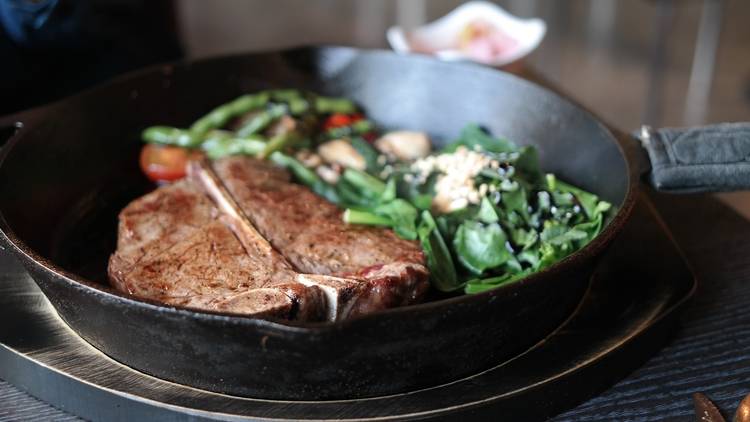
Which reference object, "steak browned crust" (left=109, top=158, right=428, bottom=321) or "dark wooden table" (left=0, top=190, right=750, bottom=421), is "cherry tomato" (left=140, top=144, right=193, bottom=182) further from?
"dark wooden table" (left=0, top=190, right=750, bottom=421)

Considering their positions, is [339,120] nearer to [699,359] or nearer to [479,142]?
[479,142]

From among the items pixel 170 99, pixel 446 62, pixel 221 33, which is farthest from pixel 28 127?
pixel 221 33

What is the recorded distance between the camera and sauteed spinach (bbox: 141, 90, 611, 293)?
244 cm

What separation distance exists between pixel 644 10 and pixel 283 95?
22.7ft

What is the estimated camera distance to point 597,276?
2.48m

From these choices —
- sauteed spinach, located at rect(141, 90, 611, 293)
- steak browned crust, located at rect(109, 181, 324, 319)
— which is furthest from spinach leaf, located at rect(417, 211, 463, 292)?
steak browned crust, located at rect(109, 181, 324, 319)

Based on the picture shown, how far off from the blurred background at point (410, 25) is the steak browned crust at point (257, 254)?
5.09 ft

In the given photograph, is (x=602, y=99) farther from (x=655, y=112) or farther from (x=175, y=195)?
(x=175, y=195)

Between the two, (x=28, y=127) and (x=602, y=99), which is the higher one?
(x=28, y=127)

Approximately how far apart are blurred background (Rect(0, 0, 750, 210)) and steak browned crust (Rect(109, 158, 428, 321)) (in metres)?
1.55

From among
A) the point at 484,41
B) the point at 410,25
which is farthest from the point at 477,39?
the point at 410,25

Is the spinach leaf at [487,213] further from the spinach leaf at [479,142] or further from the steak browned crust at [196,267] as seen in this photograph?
the steak browned crust at [196,267]

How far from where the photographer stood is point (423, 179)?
283 cm

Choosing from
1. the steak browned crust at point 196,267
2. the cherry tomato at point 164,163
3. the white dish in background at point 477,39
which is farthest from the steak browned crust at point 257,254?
the white dish in background at point 477,39
